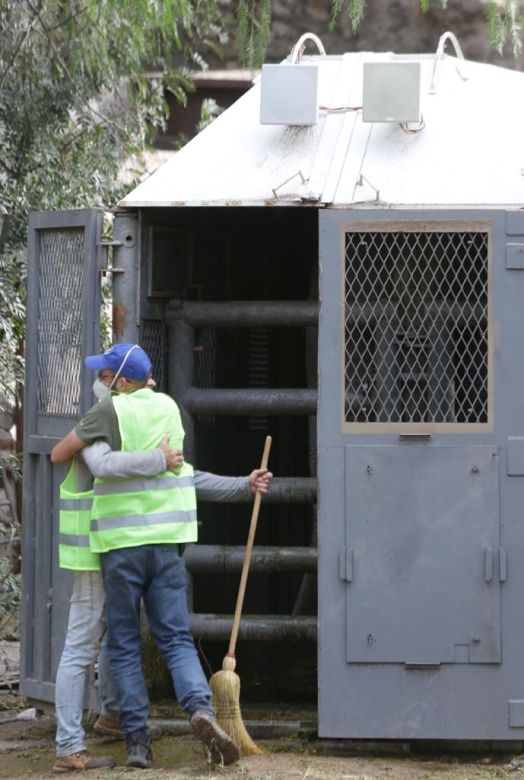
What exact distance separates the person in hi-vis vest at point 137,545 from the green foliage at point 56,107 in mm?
2988

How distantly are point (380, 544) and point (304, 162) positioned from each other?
1.73 metres

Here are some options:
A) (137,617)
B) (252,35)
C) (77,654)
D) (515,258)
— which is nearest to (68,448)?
(137,617)

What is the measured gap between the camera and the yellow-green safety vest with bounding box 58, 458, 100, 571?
6.14m

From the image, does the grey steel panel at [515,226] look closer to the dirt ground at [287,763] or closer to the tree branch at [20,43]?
the dirt ground at [287,763]

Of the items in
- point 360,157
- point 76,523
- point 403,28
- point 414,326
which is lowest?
point 76,523

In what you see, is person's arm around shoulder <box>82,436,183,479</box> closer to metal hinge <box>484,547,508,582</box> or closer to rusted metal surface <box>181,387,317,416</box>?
rusted metal surface <box>181,387,317,416</box>

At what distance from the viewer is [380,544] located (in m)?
6.23

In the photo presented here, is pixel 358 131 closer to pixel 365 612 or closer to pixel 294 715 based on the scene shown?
pixel 365 612

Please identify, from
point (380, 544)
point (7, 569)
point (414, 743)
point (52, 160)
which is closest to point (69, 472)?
point (380, 544)

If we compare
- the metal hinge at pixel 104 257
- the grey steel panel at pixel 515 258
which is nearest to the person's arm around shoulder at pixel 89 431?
the metal hinge at pixel 104 257

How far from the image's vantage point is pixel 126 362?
6.14 meters

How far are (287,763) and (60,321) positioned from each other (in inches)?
86.6

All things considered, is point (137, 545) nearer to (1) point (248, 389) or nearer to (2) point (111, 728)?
(2) point (111, 728)

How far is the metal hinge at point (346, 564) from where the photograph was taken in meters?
6.21
